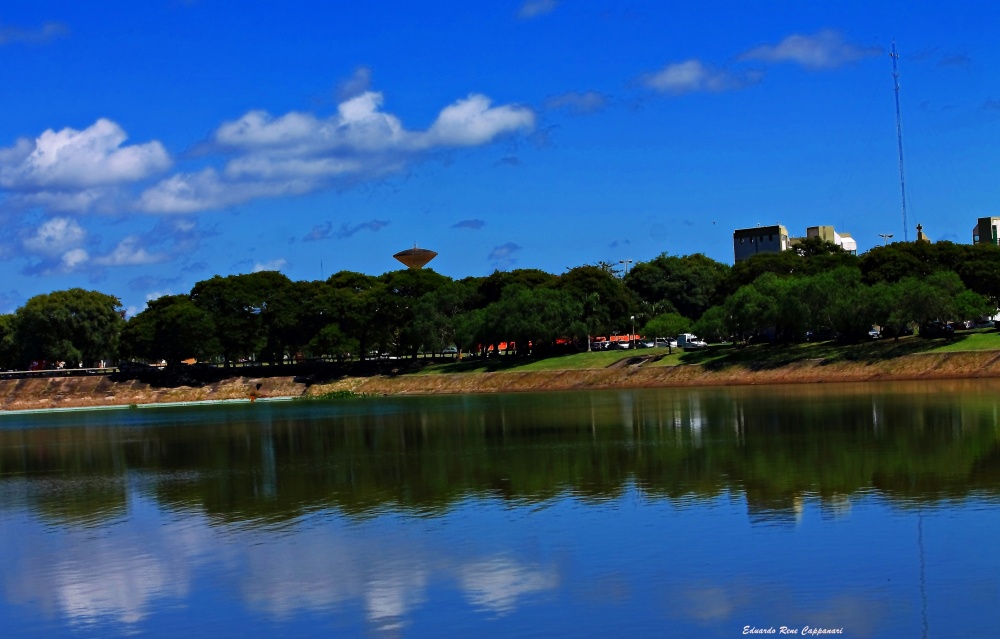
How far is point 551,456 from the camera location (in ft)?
142

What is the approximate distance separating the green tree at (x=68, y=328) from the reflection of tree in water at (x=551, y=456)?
3286 inches

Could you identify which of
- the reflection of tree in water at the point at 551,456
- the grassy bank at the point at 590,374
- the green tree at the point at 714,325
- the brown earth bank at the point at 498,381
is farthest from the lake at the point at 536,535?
the green tree at the point at 714,325

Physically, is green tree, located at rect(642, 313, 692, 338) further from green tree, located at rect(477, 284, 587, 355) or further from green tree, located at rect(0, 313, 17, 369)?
green tree, located at rect(0, 313, 17, 369)

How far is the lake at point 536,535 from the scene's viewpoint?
19656 mm

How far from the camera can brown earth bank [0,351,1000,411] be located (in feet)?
278

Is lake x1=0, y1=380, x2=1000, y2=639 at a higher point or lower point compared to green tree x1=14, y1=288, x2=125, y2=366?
lower

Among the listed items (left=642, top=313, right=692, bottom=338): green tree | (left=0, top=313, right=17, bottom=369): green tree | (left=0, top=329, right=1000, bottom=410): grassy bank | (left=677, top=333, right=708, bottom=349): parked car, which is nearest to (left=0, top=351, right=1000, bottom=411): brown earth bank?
(left=0, top=329, right=1000, bottom=410): grassy bank

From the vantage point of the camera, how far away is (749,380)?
304 ft

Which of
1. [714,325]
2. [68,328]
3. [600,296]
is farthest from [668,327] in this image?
[68,328]

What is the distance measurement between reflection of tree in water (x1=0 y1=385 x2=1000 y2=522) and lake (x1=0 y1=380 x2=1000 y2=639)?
0.22 meters

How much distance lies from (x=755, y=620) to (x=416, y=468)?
24.8m

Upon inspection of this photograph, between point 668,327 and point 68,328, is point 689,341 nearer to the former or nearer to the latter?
point 668,327

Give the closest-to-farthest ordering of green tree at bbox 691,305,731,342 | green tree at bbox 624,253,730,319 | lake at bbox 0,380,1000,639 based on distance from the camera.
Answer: lake at bbox 0,380,1000,639 → green tree at bbox 691,305,731,342 → green tree at bbox 624,253,730,319

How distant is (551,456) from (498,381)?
6847 cm
